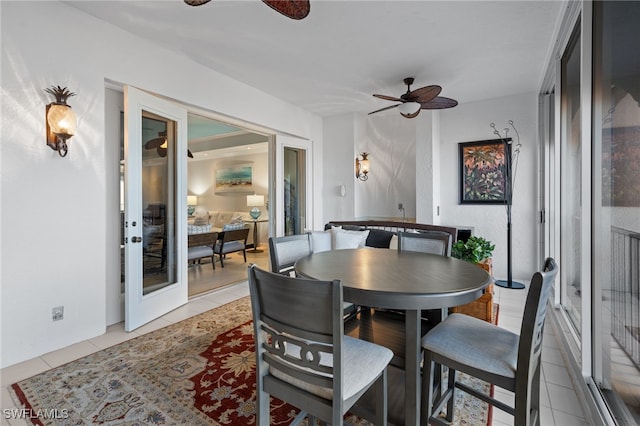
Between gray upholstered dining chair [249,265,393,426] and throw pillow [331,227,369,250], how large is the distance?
186cm

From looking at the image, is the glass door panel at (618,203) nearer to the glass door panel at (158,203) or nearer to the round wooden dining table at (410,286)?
the round wooden dining table at (410,286)

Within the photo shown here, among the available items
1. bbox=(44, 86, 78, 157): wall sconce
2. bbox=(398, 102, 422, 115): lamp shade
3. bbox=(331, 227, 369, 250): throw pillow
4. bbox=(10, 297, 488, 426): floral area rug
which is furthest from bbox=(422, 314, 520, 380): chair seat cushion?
bbox=(44, 86, 78, 157): wall sconce

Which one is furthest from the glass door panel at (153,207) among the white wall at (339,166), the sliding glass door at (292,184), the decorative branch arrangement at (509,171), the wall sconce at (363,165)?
the decorative branch arrangement at (509,171)

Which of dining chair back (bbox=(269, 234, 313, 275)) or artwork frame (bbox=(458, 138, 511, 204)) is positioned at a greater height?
artwork frame (bbox=(458, 138, 511, 204))

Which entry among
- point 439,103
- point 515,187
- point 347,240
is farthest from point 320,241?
point 515,187

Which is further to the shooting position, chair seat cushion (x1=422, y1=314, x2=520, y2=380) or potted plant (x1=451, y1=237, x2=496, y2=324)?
potted plant (x1=451, y1=237, x2=496, y2=324)

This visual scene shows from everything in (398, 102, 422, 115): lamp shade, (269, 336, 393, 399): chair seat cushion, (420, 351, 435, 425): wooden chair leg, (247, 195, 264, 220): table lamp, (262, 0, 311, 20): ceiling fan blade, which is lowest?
(420, 351, 435, 425): wooden chair leg

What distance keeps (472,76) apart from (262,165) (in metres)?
5.46

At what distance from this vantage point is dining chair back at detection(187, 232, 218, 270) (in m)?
4.59

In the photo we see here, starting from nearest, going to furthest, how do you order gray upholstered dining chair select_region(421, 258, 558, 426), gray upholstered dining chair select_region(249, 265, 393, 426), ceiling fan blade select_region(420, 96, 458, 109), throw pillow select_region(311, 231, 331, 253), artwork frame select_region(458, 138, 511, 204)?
1. gray upholstered dining chair select_region(249, 265, 393, 426)
2. gray upholstered dining chair select_region(421, 258, 558, 426)
3. throw pillow select_region(311, 231, 331, 253)
4. ceiling fan blade select_region(420, 96, 458, 109)
5. artwork frame select_region(458, 138, 511, 204)

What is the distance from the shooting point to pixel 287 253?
2.32 m

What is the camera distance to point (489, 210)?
15.3ft

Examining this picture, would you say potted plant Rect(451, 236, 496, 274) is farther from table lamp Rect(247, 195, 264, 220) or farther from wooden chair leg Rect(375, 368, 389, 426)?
table lamp Rect(247, 195, 264, 220)

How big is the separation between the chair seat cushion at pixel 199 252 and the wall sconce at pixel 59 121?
2.47 meters
